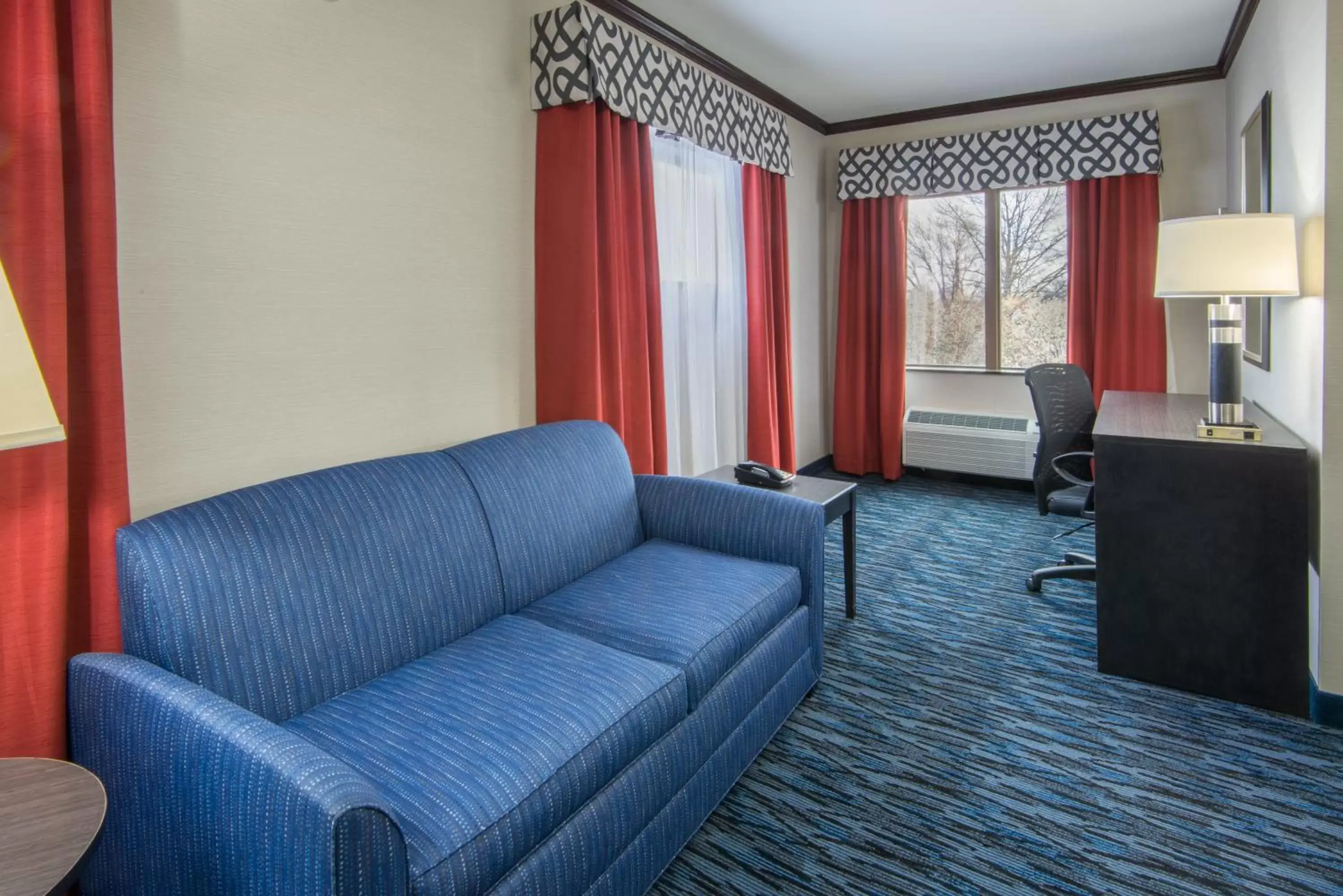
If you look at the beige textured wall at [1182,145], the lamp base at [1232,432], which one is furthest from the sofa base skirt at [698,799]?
the beige textured wall at [1182,145]

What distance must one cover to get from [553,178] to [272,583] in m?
1.80

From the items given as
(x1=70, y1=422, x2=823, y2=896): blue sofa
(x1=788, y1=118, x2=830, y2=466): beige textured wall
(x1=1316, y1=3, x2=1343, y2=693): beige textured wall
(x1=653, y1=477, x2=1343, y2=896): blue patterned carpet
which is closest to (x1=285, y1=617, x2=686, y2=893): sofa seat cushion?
(x1=70, y1=422, x2=823, y2=896): blue sofa

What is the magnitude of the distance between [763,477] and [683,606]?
107 cm

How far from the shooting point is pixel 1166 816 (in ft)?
6.41

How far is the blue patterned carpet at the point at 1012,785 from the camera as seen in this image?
5.81 ft

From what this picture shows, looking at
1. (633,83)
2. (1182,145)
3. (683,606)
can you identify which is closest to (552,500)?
(683,606)

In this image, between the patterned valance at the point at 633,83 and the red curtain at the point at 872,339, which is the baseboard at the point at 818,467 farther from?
the patterned valance at the point at 633,83

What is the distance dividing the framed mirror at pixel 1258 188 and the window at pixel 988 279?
1.25m

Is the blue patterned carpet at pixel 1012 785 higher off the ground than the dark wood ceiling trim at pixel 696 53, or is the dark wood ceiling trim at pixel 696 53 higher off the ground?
the dark wood ceiling trim at pixel 696 53

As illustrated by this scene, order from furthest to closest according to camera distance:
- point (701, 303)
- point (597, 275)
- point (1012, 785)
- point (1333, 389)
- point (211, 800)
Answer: point (701, 303), point (597, 275), point (1333, 389), point (1012, 785), point (211, 800)

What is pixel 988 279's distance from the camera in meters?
5.22

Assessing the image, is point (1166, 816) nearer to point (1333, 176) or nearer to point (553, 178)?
point (1333, 176)

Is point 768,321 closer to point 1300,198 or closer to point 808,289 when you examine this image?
point 808,289

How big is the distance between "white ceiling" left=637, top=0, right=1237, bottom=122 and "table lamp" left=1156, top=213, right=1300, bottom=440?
4.89ft
